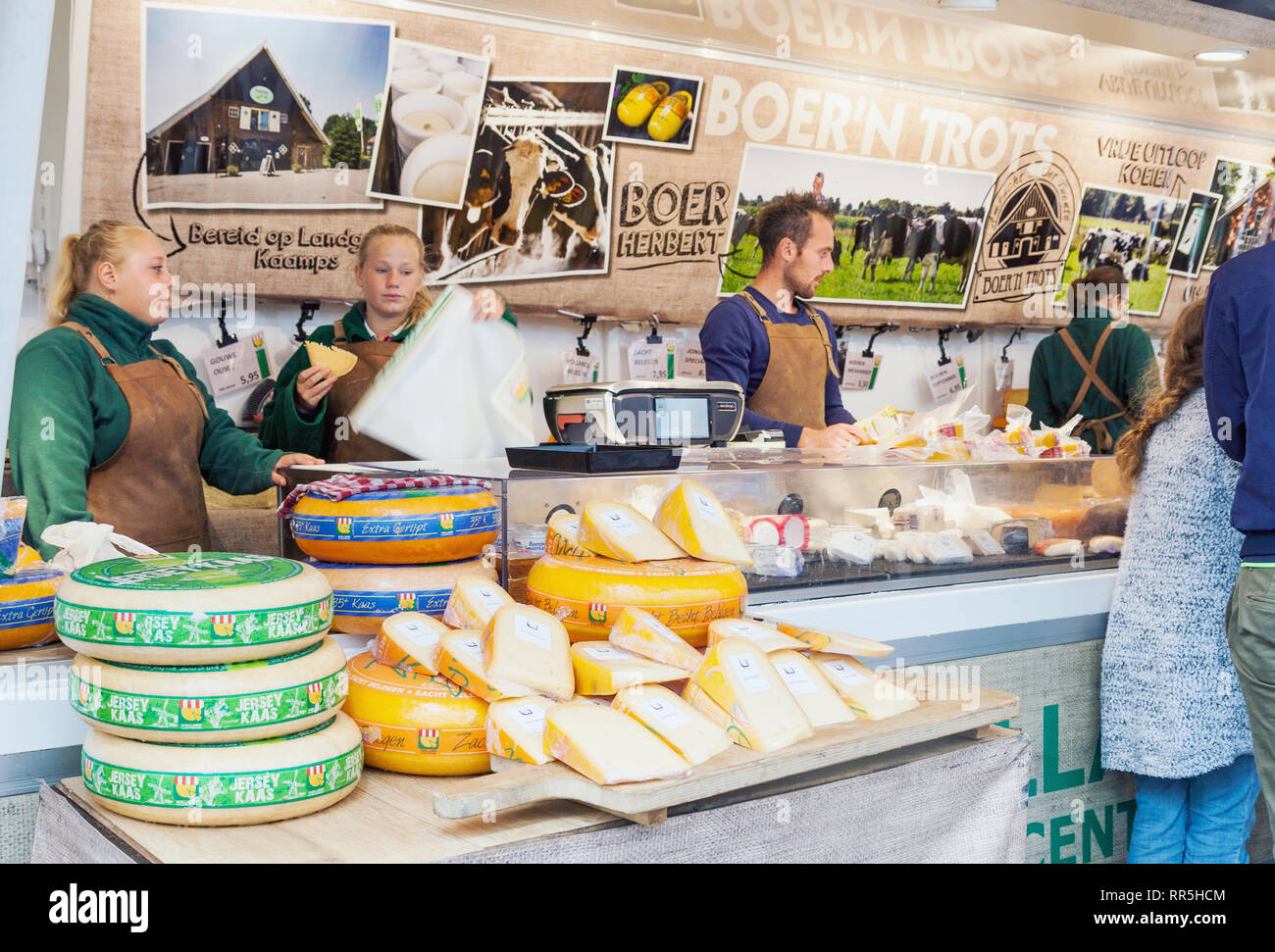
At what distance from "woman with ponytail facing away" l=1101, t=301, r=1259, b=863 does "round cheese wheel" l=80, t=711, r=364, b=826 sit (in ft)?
6.42

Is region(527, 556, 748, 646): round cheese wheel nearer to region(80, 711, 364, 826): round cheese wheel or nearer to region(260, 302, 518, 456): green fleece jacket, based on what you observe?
region(80, 711, 364, 826): round cheese wheel

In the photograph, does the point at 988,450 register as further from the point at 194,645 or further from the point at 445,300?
the point at 194,645

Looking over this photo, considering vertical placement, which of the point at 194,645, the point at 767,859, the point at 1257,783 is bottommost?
the point at 1257,783

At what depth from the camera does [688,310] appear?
4582mm

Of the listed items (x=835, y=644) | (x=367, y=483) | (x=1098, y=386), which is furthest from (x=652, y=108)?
(x=835, y=644)

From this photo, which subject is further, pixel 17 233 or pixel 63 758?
pixel 63 758

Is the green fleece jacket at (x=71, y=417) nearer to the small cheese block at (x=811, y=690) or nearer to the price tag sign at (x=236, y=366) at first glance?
the price tag sign at (x=236, y=366)

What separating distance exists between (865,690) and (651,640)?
0.31 meters

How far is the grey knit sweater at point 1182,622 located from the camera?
8.39 ft

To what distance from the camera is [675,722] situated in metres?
1.41

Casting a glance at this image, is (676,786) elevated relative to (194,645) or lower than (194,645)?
lower

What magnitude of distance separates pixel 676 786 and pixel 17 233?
935mm

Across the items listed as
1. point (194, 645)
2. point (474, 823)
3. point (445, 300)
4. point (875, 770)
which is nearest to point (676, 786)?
point (474, 823)

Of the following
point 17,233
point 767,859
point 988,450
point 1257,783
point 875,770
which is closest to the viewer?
point 17,233
